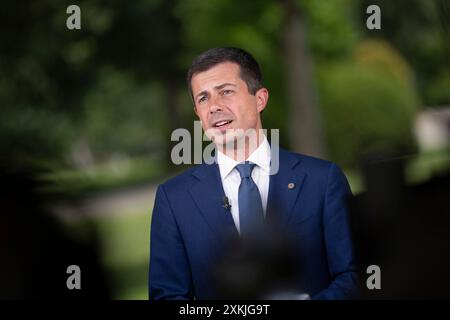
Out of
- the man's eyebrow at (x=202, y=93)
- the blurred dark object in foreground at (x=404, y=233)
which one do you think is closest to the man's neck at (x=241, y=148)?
the man's eyebrow at (x=202, y=93)

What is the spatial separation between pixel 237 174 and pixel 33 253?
3.74ft

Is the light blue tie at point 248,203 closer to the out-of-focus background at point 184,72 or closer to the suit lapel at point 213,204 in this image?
the suit lapel at point 213,204

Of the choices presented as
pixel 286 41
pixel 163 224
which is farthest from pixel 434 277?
pixel 286 41

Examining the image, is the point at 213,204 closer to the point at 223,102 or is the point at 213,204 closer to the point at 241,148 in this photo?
the point at 241,148

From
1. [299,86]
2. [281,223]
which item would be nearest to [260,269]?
[281,223]

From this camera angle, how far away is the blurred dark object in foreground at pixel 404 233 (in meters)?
2.72

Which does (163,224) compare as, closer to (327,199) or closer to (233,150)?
(233,150)

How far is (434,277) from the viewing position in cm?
280

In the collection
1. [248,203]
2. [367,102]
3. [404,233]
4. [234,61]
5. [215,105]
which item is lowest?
[404,233]

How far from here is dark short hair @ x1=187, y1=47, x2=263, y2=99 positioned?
240cm

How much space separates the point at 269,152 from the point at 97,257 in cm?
109

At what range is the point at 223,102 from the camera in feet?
7.86

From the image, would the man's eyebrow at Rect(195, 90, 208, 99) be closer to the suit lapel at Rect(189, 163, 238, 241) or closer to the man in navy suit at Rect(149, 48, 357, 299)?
the man in navy suit at Rect(149, 48, 357, 299)

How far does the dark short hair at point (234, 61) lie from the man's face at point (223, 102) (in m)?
0.02
